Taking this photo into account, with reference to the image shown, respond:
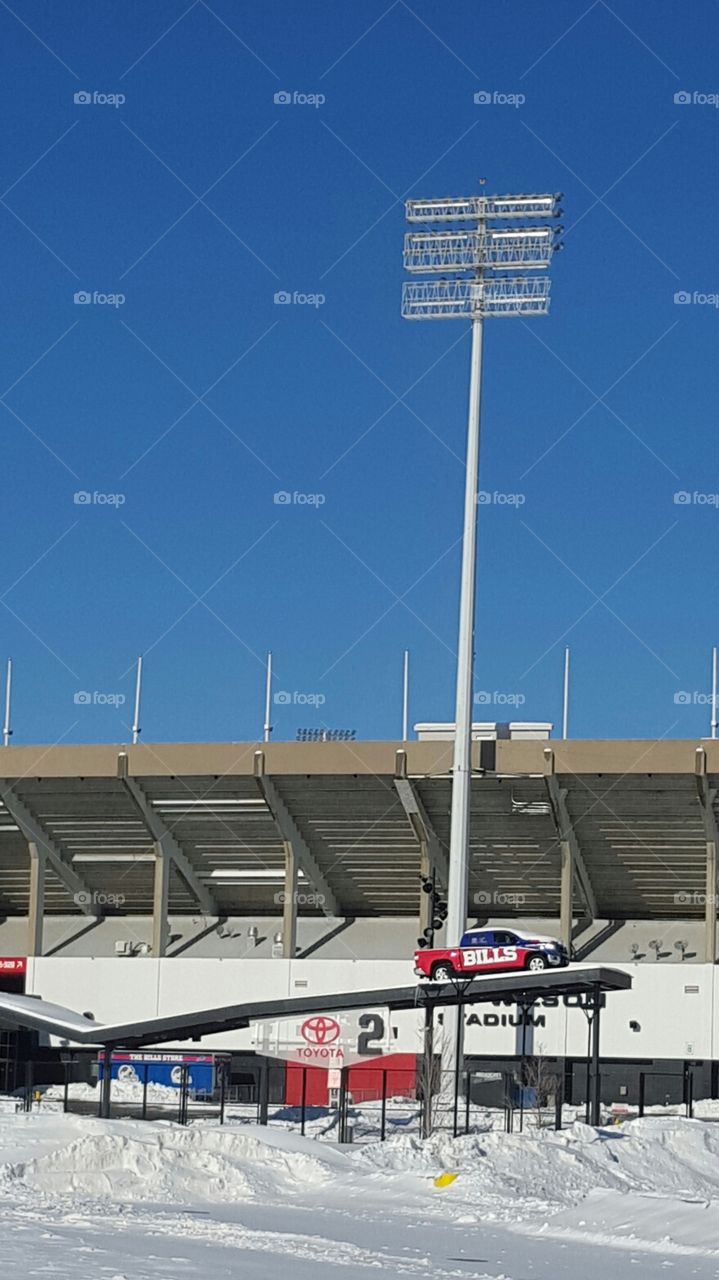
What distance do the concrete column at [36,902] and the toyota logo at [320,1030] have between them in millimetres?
9323

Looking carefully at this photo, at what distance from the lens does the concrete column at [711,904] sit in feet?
174

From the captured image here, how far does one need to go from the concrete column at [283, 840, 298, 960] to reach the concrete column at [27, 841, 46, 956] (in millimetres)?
8409

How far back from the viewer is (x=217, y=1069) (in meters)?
51.8

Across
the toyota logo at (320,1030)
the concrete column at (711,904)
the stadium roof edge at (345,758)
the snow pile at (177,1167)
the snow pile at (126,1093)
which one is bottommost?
the snow pile at (126,1093)

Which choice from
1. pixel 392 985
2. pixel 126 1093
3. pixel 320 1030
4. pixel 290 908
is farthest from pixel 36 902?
pixel 392 985

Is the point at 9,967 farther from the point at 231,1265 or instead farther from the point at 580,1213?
the point at 231,1265

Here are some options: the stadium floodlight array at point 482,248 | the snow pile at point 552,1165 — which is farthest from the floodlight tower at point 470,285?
the snow pile at point 552,1165

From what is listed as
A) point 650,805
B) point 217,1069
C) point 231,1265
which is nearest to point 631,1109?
point 650,805

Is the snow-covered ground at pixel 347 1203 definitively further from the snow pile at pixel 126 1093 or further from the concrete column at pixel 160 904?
the concrete column at pixel 160 904

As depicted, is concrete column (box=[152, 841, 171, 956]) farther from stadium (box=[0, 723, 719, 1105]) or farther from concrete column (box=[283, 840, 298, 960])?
concrete column (box=[283, 840, 298, 960])

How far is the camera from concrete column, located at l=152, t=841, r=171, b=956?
187ft

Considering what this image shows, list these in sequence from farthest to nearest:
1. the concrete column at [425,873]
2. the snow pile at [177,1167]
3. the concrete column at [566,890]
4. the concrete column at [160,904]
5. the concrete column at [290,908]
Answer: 1. the concrete column at [160,904]
2. the concrete column at [290,908]
3. the concrete column at [425,873]
4. the concrete column at [566,890]
5. the snow pile at [177,1167]

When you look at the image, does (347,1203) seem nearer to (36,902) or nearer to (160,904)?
(160,904)

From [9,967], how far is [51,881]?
4.34 metres
